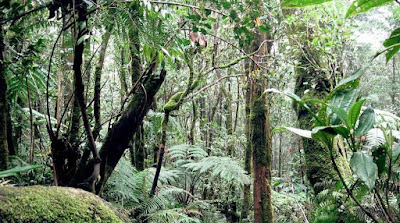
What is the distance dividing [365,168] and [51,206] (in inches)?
58.4

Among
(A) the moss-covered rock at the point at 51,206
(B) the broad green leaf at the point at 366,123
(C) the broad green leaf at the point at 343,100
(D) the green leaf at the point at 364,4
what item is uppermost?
(D) the green leaf at the point at 364,4

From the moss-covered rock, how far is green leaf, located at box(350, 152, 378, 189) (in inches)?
47.1

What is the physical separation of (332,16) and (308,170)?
71.2 inches

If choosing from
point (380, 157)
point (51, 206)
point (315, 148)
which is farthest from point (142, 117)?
point (315, 148)

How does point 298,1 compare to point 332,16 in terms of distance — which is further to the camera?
point 332,16

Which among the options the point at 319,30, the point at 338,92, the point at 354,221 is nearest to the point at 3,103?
the point at 338,92

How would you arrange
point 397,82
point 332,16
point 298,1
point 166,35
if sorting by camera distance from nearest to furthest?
point 298,1
point 166,35
point 332,16
point 397,82

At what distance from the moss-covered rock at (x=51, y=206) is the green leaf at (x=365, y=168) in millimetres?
1196

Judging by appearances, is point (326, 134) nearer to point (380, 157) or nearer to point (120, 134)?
point (380, 157)

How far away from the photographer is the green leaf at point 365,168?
4.34ft

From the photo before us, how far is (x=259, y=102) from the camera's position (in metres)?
3.88

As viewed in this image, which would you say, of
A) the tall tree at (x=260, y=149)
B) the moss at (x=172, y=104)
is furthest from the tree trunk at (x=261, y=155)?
the moss at (x=172, y=104)

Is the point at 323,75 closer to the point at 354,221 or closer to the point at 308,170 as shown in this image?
the point at 308,170

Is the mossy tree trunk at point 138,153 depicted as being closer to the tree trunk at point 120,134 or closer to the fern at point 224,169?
the fern at point 224,169
